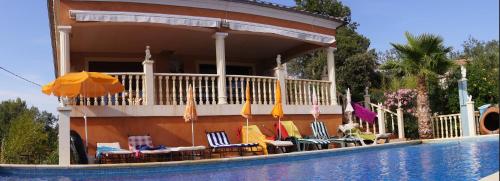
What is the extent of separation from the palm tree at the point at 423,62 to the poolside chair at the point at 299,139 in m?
5.55

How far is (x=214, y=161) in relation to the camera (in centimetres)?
1059

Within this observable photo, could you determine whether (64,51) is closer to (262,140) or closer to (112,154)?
(112,154)

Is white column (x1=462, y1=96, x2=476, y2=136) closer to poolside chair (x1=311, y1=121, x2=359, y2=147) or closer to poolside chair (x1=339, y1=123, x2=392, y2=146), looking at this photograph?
poolside chair (x1=339, y1=123, x2=392, y2=146)

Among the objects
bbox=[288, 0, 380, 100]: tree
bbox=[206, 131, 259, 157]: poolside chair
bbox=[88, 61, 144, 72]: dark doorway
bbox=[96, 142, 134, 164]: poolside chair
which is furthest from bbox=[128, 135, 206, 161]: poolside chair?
bbox=[288, 0, 380, 100]: tree

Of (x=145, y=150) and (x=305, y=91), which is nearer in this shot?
(x=145, y=150)

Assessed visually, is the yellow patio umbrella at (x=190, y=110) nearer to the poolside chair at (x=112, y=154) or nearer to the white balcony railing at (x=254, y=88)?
the poolside chair at (x=112, y=154)

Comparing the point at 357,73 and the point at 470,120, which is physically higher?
the point at 357,73

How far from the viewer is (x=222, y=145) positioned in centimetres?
1224

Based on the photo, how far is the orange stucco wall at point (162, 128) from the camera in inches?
456

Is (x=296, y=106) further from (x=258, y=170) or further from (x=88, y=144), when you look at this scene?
(x=88, y=144)

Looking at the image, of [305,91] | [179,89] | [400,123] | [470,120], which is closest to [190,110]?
[179,89]

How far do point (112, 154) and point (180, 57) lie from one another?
329 inches

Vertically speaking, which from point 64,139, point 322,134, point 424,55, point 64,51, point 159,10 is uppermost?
point 159,10

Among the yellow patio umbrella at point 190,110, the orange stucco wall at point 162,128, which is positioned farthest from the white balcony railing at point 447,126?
the yellow patio umbrella at point 190,110
